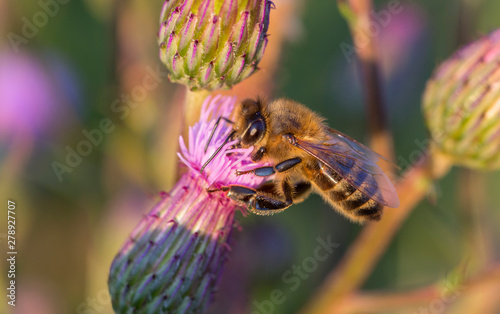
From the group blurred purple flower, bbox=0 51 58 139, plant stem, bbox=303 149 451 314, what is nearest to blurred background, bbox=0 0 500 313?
blurred purple flower, bbox=0 51 58 139

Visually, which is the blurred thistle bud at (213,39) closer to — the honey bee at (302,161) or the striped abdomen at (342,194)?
the honey bee at (302,161)

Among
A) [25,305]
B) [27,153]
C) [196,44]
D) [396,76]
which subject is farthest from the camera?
[396,76]

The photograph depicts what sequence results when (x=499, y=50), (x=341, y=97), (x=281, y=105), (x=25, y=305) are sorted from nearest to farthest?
(x=281, y=105) < (x=499, y=50) < (x=25, y=305) < (x=341, y=97)

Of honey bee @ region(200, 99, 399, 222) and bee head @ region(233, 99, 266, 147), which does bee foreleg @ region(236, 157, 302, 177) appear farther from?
bee head @ region(233, 99, 266, 147)

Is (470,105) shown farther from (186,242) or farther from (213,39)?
(186,242)

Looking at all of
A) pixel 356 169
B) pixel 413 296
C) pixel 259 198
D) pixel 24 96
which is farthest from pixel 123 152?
pixel 413 296

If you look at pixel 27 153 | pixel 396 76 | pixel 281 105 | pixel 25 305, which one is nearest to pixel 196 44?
pixel 281 105

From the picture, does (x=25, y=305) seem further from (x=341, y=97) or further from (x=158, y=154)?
(x=341, y=97)
